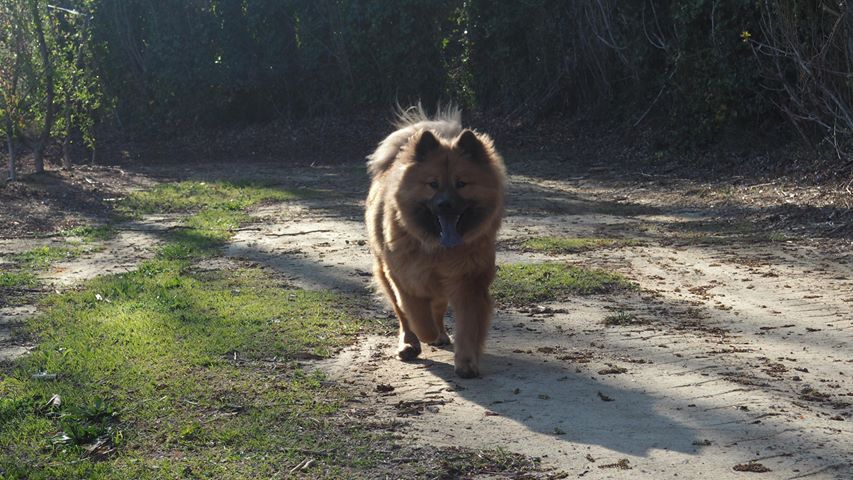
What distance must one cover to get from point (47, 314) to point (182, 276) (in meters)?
1.74

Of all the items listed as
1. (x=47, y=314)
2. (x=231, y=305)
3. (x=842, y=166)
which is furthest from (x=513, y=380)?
(x=842, y=166)

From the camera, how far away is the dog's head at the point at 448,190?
6461 millimetres

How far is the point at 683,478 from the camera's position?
4.44 metres

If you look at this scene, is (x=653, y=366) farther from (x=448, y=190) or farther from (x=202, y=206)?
(x=202, y=206)

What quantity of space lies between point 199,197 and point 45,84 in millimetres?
4043

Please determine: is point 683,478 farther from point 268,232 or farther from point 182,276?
point 268,232

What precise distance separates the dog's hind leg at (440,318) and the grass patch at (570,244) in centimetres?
343

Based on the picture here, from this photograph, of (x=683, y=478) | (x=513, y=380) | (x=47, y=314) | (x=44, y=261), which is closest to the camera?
(x=683, y=478)

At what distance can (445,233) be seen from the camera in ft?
21.2

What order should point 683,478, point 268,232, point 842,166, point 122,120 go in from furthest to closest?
point 122,120
point 842,166
point 268,232
point 683,478

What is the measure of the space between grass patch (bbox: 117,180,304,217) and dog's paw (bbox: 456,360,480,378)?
29.3 ft

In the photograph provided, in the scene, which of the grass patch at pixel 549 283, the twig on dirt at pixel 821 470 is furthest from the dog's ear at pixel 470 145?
the twig on dirt at pixel 821 470

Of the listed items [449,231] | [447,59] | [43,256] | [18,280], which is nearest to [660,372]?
[449,231]

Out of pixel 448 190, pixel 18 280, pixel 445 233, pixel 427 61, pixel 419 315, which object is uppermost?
pixel 427 61
